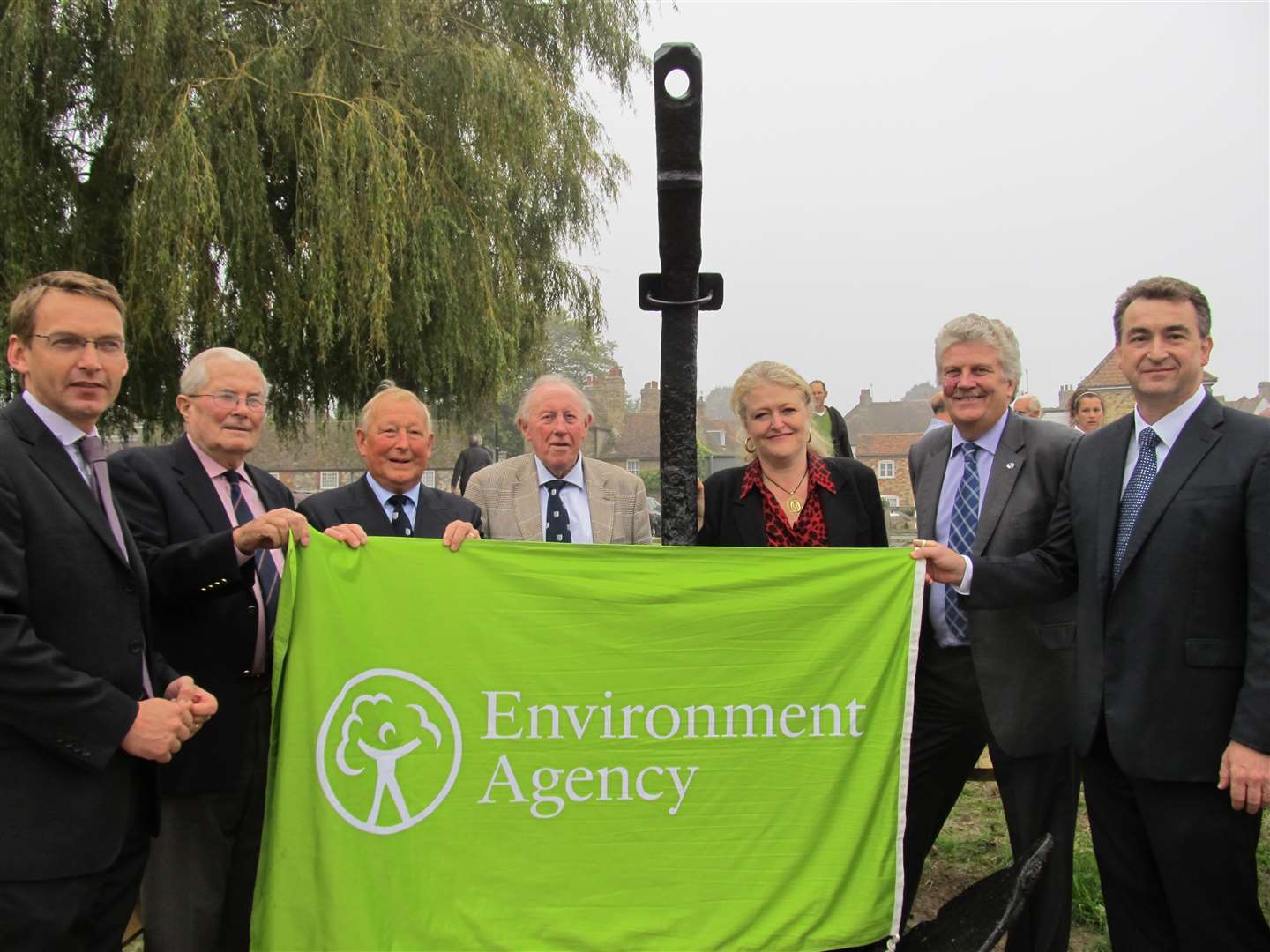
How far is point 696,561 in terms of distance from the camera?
10.0 ft

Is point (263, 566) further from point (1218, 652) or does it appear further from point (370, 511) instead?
point (1218, 652)

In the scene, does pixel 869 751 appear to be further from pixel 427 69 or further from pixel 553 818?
pixel 427 69

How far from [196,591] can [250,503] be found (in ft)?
1.45

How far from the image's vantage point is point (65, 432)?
7.52ft

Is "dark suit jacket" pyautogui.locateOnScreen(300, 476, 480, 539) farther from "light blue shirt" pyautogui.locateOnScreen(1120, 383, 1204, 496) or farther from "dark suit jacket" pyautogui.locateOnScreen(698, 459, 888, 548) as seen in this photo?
"light blue shirt" pyautogui.locateOnScreen(1120, 383, 1204, 496)

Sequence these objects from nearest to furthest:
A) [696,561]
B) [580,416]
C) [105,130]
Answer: [696,561] → [580,416] → [105,130]

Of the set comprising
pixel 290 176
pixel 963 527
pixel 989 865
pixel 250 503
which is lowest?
pixel 989 865

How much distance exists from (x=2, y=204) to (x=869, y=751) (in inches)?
380

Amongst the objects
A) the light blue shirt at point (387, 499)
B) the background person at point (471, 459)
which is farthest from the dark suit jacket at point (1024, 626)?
the background person at point (471, 459)

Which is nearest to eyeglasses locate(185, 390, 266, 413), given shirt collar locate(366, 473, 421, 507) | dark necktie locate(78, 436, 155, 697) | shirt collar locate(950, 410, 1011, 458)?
shirt collar locate(366, 473, 421, 507)

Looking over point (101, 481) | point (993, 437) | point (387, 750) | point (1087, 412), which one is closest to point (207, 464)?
point (101, 481)

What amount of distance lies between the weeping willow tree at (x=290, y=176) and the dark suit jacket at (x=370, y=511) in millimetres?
6940

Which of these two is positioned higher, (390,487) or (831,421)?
(831,421)

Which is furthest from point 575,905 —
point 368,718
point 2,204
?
point 2,204
